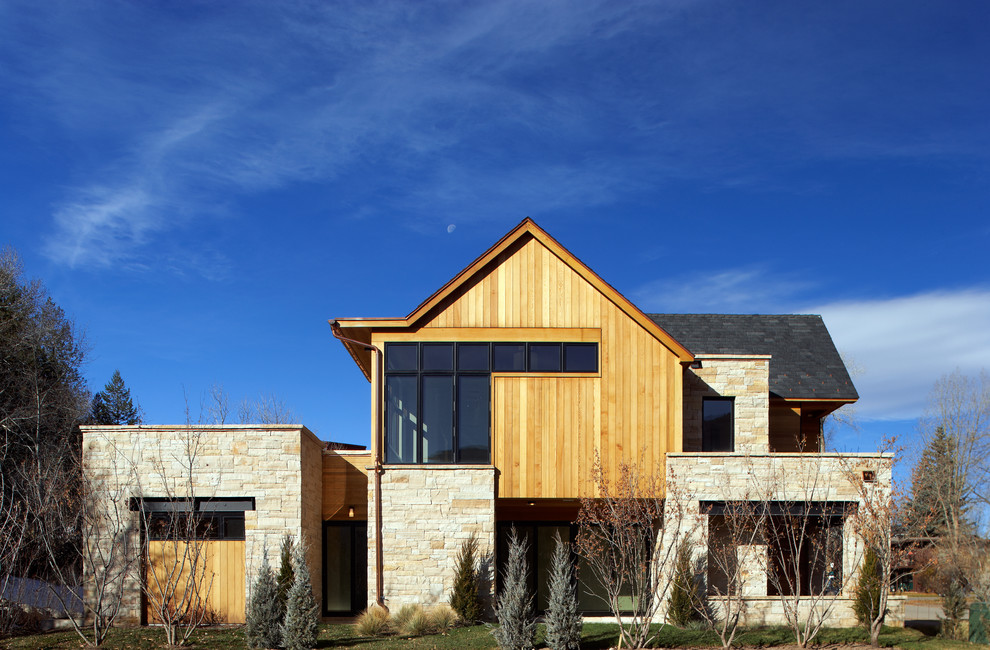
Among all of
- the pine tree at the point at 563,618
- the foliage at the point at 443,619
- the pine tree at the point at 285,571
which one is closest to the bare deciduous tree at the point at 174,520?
the pine tree at the point at 285,571

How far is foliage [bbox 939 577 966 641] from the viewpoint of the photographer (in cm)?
1834

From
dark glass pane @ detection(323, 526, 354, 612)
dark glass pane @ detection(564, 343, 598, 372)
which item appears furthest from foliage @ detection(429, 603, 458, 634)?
dark glass pane @ detection(564, 343, 598, 372)

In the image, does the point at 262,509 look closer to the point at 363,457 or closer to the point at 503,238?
the point at 363,457

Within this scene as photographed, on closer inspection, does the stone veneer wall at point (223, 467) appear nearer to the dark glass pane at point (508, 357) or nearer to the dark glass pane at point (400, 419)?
the dark glass pane at point (400, 419)

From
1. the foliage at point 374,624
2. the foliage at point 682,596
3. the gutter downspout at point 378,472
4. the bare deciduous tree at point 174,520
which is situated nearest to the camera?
the foliage at point 374,624

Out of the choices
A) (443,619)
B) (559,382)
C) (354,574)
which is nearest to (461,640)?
(443,619)

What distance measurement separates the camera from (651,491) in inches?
739

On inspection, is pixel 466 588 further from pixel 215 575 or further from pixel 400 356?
pixel 215 575

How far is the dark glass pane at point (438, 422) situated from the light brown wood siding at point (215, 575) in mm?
4676

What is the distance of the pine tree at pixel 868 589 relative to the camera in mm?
17547

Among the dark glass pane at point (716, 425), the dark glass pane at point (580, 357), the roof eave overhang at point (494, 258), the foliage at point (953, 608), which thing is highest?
the roof eave overhang at point (494, 258)

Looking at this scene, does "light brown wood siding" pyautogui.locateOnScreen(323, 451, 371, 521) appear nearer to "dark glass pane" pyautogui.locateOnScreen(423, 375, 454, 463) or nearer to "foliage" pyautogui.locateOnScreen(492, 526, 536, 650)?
"dark glass pane" pyautogui.locateOnScreen(423, 375, 454, 463)

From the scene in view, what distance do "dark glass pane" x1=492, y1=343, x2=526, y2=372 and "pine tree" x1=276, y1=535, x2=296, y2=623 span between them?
593 cm

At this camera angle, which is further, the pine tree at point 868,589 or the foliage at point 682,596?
the pine tree at point 868,589
